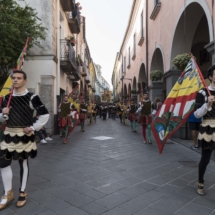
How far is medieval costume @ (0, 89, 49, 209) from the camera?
3.09 m

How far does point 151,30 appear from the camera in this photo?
14.4m

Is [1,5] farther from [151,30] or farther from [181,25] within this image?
[151,30]

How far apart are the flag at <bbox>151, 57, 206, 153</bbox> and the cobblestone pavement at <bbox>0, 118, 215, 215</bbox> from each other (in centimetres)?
72

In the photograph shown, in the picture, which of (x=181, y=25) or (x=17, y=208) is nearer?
(x=17, y=208)

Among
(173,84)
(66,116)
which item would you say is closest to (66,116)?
(66,116)

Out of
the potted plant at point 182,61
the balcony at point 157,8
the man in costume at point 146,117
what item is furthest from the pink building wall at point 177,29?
the man in costume at point 146,117

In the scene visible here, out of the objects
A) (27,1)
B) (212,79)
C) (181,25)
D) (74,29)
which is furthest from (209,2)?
(74,29)

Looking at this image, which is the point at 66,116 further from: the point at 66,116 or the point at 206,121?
the point at 206,121

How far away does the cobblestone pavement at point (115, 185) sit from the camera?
3.00 m

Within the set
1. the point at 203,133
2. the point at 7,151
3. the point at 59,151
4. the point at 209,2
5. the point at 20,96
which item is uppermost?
the point at 209,2

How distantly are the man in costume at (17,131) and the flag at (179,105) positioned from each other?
76.7 inches

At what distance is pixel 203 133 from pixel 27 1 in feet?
33.2

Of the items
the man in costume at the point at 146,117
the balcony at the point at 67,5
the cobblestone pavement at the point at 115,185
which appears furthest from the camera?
Result: the balcony at the point at 67,5

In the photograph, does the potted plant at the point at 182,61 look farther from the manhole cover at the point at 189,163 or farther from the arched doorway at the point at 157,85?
the arched doorway at the point at 157,85
